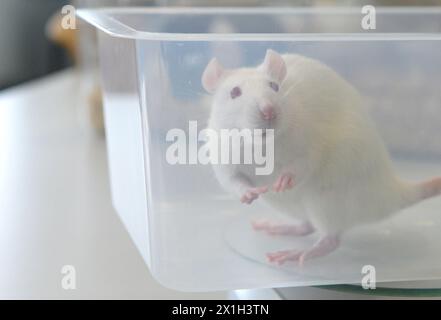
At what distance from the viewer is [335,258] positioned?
0.39 meters

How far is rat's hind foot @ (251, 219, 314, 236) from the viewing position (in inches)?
16.0

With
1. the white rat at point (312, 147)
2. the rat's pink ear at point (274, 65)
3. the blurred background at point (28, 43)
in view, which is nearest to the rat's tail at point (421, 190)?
the white rat at point (312, 147)

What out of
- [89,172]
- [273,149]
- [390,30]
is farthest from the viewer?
[89,172]

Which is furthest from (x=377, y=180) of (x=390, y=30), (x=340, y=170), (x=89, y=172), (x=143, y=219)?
(x=89, y=172)

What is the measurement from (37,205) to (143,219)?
0.26 m

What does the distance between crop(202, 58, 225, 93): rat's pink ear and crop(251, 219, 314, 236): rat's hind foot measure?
100 millimetres

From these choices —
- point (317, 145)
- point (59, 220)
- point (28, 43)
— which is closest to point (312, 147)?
point (317, 145)

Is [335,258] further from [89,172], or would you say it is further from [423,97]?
[89,172]

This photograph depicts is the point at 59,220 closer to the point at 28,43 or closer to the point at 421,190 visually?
the point at 421,190

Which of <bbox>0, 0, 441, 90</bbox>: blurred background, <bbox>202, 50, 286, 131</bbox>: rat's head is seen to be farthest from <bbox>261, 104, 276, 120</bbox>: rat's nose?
<bbox>0, 0, 441, 90</bbox>: blurred background

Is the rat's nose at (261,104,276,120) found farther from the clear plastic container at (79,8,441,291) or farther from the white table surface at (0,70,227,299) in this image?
the white table surface at (0,70,227,299)

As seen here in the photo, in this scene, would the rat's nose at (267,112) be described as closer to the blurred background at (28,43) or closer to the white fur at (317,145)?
the white fur at (317,145)

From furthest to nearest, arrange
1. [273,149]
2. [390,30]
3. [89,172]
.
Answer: [89,172] < [390,30] < [273,149]
